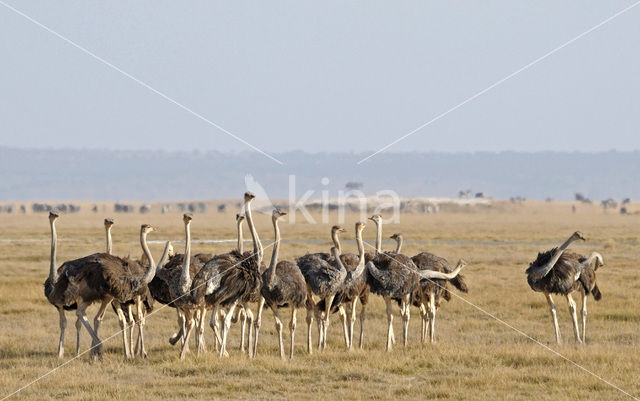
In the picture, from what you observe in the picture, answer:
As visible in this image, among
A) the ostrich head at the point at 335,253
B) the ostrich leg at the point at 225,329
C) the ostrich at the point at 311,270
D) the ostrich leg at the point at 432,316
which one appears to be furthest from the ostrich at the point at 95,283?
the ostrich leg at the point at 432,316

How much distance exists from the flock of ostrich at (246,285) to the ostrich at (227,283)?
0.6 inches

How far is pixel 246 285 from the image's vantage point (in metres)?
15.1

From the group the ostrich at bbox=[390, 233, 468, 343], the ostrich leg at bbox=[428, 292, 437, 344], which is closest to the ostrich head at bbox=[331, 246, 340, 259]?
the ostrich at bbox=[390, 233, 468, 343]

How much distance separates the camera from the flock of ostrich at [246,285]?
14.9 m

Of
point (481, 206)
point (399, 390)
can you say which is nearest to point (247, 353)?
point (399, 390)

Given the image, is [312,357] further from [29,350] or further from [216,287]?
[29,350]

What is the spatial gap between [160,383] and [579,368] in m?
5.75

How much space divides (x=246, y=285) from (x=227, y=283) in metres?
0.32

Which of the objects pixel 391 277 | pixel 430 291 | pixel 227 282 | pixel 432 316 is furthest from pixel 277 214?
pixel 432 316

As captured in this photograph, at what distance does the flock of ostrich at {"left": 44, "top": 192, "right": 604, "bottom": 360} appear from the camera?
48.9 ft

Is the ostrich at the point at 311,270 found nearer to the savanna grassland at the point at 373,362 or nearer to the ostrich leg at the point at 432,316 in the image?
the savanna grassland at the point at 373,362

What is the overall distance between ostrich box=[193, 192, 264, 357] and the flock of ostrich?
2cm

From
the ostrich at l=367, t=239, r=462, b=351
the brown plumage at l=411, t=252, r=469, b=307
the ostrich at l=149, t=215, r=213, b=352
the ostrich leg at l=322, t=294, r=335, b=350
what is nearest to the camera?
the ostrich at l=149, t=215, r=213, b=352

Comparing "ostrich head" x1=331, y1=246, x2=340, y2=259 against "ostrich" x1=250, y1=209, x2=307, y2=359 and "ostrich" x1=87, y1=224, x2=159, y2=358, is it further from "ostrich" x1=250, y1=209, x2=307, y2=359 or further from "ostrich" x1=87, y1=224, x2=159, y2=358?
"ostrich" x1=87, y1=224, x2=159, y2=358
